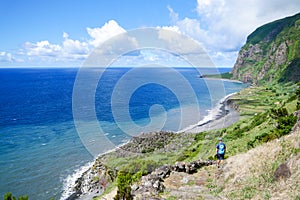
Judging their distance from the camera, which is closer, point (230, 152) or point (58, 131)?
point (230, 152)

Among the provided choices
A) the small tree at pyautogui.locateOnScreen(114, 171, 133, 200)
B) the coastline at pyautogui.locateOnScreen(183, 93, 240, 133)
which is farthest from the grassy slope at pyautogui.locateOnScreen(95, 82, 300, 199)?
the coastline at pyautogui.locateOnScreen(183, 93, 240, 133)

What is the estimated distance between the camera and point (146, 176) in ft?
59.6

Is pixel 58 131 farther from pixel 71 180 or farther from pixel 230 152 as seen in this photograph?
pixel 230 152

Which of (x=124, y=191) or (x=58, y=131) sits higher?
(x=124, y=191)

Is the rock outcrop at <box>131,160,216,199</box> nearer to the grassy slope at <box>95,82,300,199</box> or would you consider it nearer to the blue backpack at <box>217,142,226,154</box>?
the grassy slope at <box>95,82,300,199</box>

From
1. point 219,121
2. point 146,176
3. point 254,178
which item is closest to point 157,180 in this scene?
point 146,176

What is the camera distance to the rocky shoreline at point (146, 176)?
16.4 meters

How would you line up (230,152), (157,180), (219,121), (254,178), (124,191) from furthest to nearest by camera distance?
(219,121)
(230,152)
(157,180)
(124,191)
(254,178)

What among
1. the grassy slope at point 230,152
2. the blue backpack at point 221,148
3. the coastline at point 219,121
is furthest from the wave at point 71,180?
the coastline at point 219,121

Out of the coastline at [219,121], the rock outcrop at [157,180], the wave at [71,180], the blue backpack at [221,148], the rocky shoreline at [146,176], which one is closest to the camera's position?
the rock outcrop at [157,180]

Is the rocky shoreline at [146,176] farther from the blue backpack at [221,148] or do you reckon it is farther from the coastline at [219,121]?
the blue backpack at [221,148]

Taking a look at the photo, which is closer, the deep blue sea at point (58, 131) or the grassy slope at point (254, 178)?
the grassy slope at point (254, 178)

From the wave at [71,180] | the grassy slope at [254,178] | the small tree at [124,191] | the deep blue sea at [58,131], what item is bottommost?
the wave at [71,180]

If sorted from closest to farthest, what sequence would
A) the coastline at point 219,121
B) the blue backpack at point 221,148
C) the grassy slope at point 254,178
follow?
the grassy slope at point 254,178, the blue backpack at point 221,148, the coastline at point 219,121
